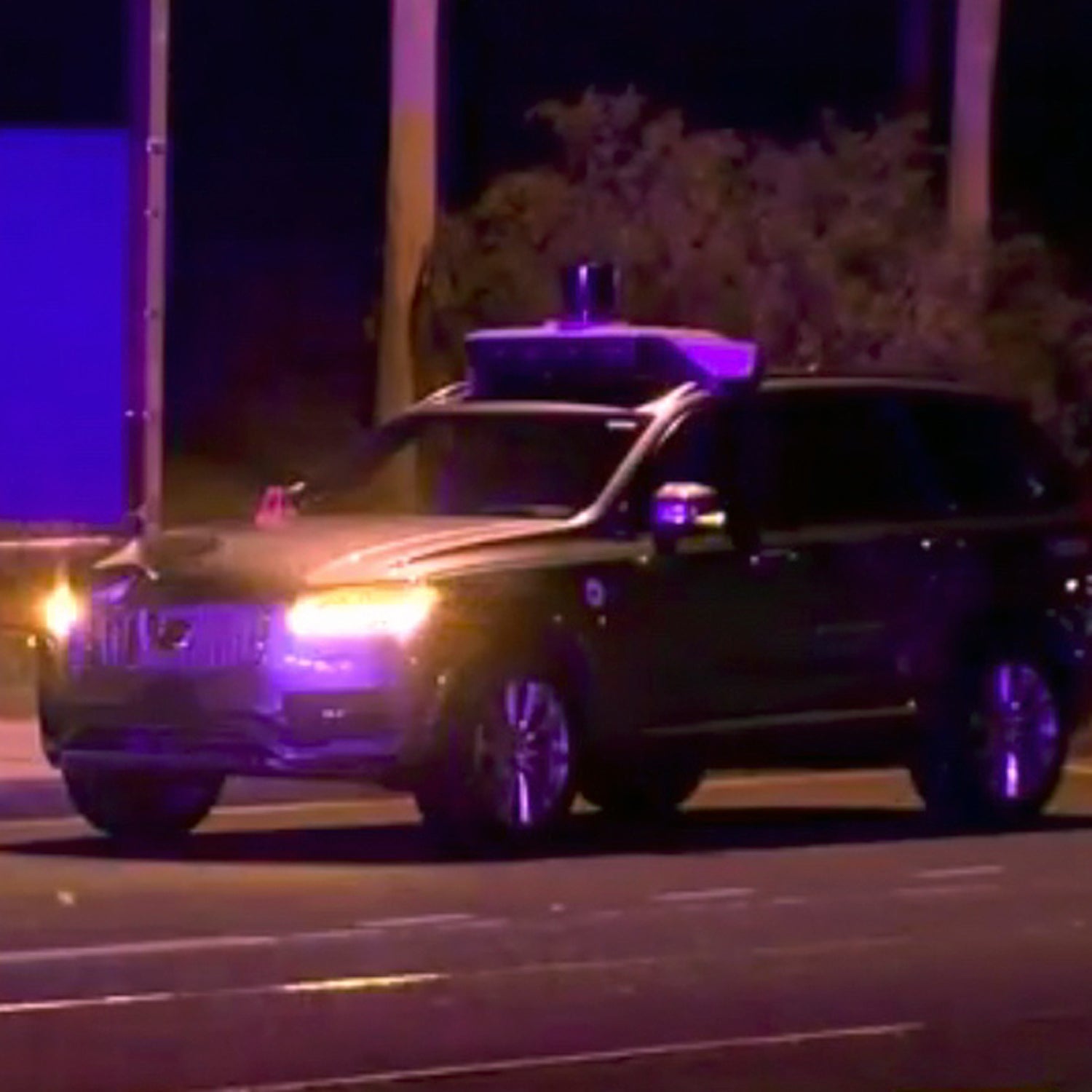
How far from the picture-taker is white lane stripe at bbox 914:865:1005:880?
53.9 feet

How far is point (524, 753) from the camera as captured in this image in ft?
55.8

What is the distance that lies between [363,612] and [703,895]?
6.16 ft

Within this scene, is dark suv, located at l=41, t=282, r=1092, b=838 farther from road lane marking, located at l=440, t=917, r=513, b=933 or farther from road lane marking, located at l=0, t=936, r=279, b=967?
road lane marking, located at l=0, t=936, r=279, b=967

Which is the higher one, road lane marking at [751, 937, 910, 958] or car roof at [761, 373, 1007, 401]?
car roof at [761, 373, 1007, 401]

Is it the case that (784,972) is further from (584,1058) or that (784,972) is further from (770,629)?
(770,629)

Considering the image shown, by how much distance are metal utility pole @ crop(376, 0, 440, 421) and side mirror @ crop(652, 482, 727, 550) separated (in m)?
8.94

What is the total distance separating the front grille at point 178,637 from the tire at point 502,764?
30.9 inches

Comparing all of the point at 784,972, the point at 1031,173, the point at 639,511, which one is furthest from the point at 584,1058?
the point at 1031,173

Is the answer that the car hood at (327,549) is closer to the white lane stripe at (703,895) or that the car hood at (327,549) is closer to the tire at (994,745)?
the white lane stripe at (703,895)

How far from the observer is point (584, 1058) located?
11.4m

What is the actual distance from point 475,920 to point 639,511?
3.28 meters

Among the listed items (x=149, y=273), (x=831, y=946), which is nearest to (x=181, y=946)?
(x=831, y=946)

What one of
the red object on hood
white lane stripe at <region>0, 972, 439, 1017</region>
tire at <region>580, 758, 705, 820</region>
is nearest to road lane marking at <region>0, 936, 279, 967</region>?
white lane stripe at <region>0, 972, 439, 1017</region>

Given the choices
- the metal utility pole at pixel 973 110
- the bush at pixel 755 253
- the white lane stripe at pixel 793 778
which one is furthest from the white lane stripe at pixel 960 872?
the metal utility pole at pixel 973 110
